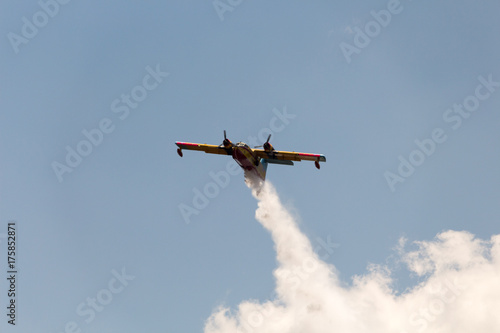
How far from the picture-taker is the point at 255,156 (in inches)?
2894

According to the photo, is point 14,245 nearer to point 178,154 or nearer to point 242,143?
point 178,154

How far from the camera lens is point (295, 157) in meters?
73.8

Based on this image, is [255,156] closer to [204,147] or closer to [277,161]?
[277,161]

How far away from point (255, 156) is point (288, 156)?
3877 millimetres

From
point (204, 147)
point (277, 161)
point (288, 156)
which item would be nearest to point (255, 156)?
point (277, 161)

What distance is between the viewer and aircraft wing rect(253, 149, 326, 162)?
241 ft

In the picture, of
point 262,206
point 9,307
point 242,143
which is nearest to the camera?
point 9,307

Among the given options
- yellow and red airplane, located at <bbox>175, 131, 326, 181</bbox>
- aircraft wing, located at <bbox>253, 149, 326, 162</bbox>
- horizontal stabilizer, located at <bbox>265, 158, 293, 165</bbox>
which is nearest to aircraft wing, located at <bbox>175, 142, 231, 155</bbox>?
yellow and red airplane, located at <bbox>175, 131, 326, 181</bbox>

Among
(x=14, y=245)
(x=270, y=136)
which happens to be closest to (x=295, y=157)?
(x=270, y=136)

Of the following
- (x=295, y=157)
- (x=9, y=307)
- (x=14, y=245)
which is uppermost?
(x=295, y=157)

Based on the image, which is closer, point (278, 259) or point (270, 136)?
point (270, 136)

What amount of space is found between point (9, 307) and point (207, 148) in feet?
91.9

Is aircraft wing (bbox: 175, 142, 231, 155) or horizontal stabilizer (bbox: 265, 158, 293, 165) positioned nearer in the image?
horizontal stabilizer (bbox: 265, 158, 293, 165)

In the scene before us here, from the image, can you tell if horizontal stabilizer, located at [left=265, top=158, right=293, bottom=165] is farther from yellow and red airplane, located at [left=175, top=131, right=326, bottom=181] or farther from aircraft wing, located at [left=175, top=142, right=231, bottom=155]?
aircraft wing, located at [left=175, top=142, right=231, bottom=155]
